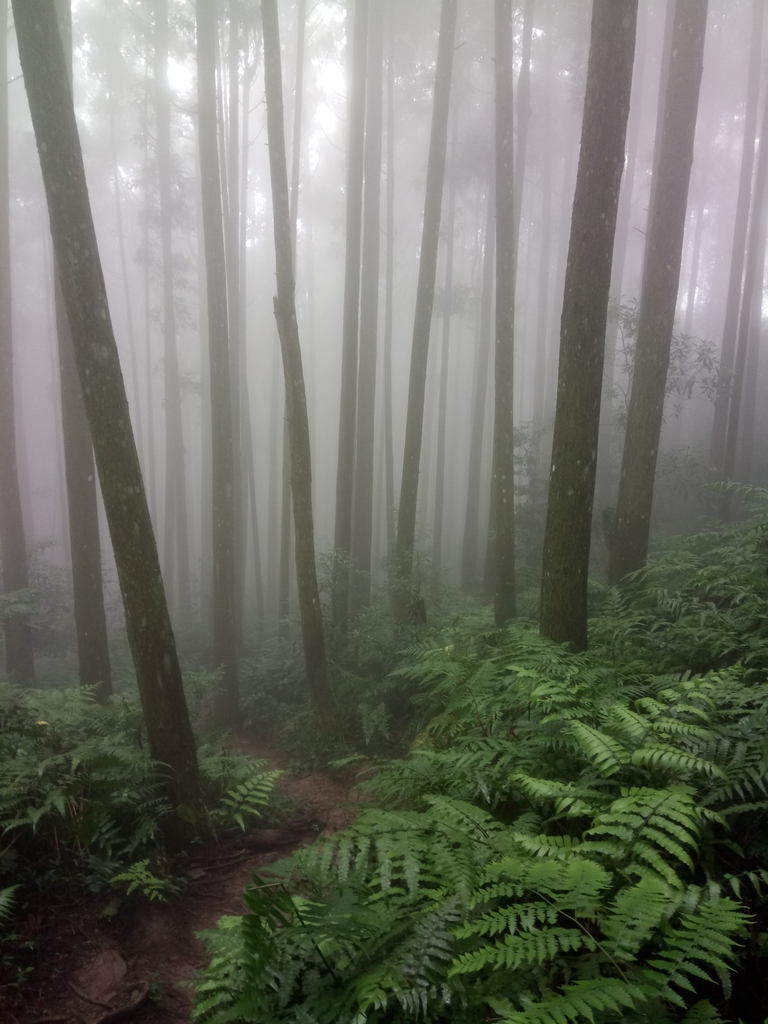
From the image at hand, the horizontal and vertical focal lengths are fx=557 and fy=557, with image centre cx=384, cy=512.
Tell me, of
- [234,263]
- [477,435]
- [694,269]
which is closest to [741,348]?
[477,435]

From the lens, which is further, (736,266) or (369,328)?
(736,266)

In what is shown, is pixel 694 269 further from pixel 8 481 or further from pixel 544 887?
pixel 544 887

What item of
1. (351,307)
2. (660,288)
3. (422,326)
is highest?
(351,307)

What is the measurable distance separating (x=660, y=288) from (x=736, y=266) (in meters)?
12.7

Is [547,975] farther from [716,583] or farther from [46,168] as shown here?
[46,168]

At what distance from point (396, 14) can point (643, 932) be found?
2512cm

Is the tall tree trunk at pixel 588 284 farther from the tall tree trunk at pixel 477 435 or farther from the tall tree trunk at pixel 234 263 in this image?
the tall tree trunk at pixel 234 263

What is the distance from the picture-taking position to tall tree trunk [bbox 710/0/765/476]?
16.8m

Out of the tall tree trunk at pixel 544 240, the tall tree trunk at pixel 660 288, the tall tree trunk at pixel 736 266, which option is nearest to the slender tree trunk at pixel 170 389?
the tall tree trunk at pixel 544 240

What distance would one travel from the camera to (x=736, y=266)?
1780 centimetres

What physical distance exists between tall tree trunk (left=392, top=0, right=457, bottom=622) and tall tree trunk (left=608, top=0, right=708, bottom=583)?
4.36m

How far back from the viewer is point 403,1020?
2.12m

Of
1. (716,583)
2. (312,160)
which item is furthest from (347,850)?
(312,160)

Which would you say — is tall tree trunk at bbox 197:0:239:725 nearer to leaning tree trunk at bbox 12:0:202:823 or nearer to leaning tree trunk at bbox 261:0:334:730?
leaning tree trunk at bbox 261:0:334:730
